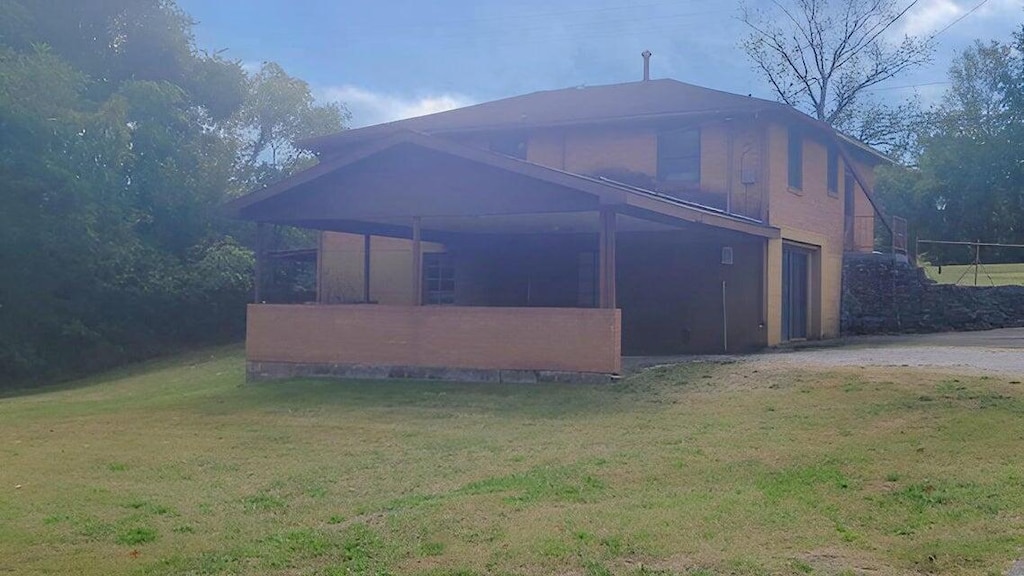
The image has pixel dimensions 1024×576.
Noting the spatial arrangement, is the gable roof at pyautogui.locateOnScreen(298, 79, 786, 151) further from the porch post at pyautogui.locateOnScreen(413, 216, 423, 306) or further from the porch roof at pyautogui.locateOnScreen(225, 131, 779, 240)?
the porch post at pyautogui.locateOnScreen(413, 216, 423, 306)

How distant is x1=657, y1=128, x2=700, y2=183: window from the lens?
67.7 feet

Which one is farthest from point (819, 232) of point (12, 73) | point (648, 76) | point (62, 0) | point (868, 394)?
point (62, 0)

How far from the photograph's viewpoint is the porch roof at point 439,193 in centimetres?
1494

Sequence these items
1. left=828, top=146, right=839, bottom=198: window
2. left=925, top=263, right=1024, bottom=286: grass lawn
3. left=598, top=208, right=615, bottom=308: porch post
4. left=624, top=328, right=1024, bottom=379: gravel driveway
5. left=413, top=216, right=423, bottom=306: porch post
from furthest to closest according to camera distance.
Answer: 1. left=925, top=263, right=1024, bottom=286: grass lawn
2. left=828, top=146, right=839, bottom=198: window
3. left=413, top=216, right=423, bottom=306: porch post
4. left=598, top=208, right=615, bottom=308: porch post
5. left=624, top=328, right=1024, bottom=379: gravel driveway

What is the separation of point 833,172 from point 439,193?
41.5ft

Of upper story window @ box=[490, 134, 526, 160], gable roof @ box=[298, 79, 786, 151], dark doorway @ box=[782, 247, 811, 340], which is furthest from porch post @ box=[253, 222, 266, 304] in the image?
dark doorway @ box=[782, 247, 811, 340]

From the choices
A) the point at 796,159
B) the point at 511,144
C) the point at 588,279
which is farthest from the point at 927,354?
the point at 511,144

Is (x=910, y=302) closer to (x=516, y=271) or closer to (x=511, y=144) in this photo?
(x=516, y=271)

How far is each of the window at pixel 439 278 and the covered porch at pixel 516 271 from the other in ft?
4.17

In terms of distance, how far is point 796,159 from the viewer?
22.2 metres

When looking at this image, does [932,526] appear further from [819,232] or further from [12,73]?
[12,73]

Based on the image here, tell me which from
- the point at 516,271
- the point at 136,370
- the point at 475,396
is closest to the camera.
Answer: the point at 475,396

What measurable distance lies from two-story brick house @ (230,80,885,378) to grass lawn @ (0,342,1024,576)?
215cm

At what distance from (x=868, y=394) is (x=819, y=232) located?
493 inches
